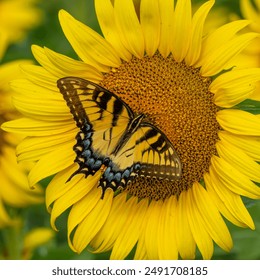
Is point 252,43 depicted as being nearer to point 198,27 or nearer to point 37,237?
point 198,27

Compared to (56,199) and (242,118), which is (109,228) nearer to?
(56,199)

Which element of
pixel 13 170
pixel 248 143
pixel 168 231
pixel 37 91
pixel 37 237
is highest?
pixel 37 91

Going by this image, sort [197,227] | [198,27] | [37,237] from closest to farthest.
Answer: [198,27] → [197,227] → [37,237]

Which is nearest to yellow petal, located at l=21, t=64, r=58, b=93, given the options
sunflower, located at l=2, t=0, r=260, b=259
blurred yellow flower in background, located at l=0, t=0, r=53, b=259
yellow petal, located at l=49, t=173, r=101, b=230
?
sunflower, located at l=2, t=0, r=260, b=259

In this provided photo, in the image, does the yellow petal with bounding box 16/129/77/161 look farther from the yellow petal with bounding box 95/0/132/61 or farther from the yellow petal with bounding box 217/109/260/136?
the yellow petal with bounding box 217/109/260/136

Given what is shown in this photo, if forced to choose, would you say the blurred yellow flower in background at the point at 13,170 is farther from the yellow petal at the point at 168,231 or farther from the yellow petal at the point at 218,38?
the yellow petal at the point at 218,38

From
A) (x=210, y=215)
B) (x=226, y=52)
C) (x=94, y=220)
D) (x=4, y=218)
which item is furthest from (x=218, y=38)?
(x=4, y=218)

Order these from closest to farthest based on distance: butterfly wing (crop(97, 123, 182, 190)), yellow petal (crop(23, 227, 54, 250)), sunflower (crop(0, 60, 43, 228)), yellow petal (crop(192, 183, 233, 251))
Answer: butterfly wing (crop(97, 123, 182, 190)) → yellow petal (crop(192, 183, 233, 251)) → sunflower (crop(0, 60, 43, 228)) → yellow petal (crop(23, 227, 54, 250))
